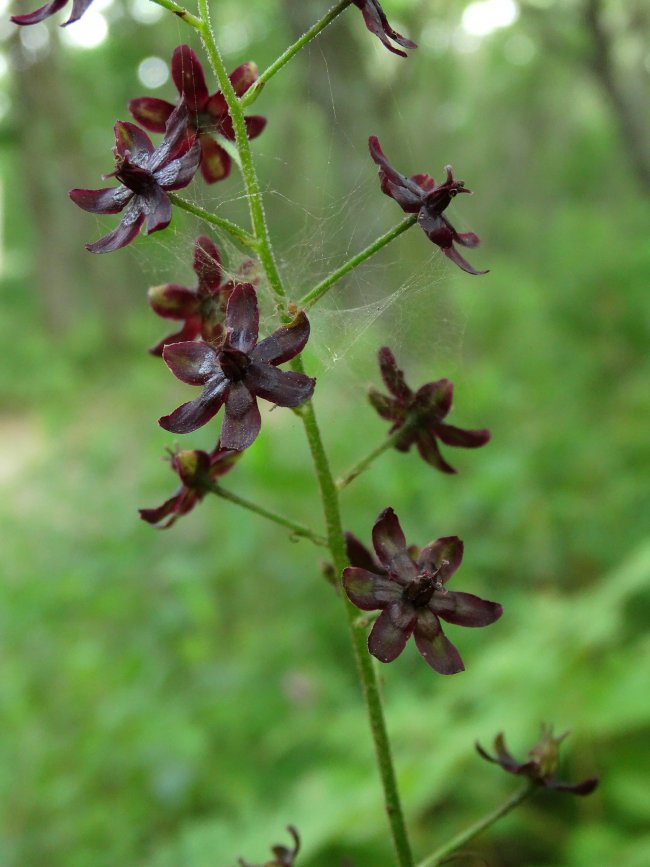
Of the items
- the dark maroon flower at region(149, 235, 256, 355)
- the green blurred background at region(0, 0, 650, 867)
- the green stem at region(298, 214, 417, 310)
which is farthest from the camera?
the green blurred background at region(0, 0, 650, 867)

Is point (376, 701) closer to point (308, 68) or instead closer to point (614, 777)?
point (614, 777)

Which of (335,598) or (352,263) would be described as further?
(335,598)

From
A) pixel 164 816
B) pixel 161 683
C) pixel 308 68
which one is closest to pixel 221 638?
pixel 161 683

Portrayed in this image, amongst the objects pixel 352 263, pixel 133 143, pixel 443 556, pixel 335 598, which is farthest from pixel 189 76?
pixel 335 598

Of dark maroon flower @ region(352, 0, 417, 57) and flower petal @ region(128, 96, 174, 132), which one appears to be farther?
flower petal @ region(128, 96, 174, 132)

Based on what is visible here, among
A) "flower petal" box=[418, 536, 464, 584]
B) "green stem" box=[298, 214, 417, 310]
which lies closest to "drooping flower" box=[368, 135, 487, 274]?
"green stem" box=[298, 214, 417, 310]

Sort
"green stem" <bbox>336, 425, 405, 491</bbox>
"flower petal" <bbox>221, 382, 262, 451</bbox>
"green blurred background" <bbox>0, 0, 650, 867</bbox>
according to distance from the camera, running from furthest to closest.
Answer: "green blurred background" <bbox>0, 0, 650, 867</bbox> → "green stem" <bbox>336, 425, 405, 491</bbox> → "flower petal" <bbox>221, 382, 262, 451</bbox>

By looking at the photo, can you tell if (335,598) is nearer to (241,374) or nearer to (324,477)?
(324,477)

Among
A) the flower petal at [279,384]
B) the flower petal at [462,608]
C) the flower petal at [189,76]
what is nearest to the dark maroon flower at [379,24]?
the flower petal at [189,76]

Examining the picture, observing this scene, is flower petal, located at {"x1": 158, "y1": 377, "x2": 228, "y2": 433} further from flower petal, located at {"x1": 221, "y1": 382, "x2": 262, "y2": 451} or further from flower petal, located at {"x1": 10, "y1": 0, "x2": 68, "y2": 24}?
flower petal, located at {"x1": 10, "y1": 0, "x2": 68, "y2": 24}
